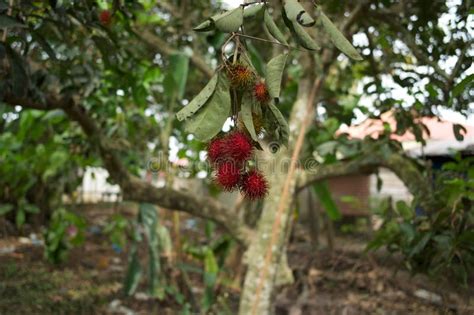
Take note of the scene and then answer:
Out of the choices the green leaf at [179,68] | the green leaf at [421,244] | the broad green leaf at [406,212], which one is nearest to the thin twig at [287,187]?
the broad green leaf at [406,212]

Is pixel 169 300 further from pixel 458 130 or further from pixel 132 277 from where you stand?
pixel 458 130

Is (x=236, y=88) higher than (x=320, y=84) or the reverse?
the reverse

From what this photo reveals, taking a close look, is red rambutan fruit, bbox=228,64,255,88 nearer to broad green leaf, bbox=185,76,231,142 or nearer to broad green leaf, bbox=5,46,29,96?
broad green leaf, bbox=185,76,231,142

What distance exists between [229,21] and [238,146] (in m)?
0.22

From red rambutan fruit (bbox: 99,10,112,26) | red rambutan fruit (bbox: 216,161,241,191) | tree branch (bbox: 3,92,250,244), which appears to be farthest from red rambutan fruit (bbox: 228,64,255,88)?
tree branch (bbox: 3,92,250,244)

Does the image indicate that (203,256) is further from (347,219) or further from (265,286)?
(347,219)

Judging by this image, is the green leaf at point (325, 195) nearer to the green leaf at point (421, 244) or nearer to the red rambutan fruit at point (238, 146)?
the green leaf at point (421, 244)

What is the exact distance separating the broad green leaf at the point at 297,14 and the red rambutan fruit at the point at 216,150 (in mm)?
252

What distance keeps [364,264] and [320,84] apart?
221cm

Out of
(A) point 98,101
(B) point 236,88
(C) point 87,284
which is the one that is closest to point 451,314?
(B) point 236,88

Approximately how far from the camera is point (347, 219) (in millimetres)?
7438

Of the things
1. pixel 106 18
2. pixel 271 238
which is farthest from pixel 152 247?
pixel 106 18

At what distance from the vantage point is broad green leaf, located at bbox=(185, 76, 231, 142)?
809 millimetres

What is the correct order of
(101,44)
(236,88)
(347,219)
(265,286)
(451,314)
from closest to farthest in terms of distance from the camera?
(236,88) < (101,44) < (451,314) < (265,286) < (347,219)
